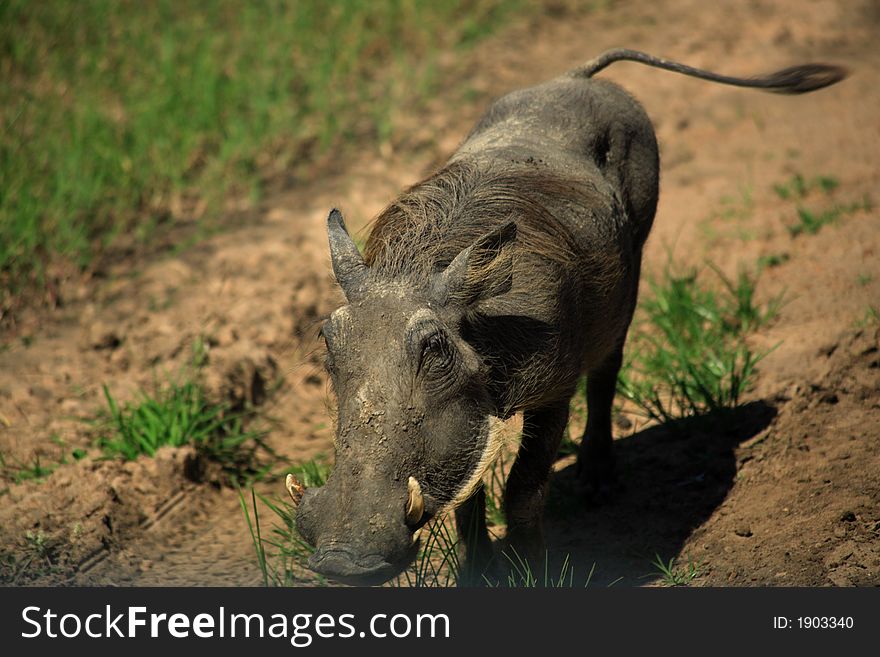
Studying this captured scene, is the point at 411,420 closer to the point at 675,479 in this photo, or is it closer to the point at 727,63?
the point at 675,479

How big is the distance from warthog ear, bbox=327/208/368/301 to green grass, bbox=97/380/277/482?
1789 mm

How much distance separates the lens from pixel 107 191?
6438 millimetres

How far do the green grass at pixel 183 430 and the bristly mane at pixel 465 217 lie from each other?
166cm

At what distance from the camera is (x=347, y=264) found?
3.14 meters

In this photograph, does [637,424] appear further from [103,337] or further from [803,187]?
[103,337]

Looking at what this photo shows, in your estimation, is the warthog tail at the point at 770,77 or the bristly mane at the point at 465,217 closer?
the bristly mane at the point at 465,217

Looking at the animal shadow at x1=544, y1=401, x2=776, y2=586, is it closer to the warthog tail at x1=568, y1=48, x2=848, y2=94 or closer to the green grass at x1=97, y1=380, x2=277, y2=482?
the warthog tail at x1=568, y1=48, x2=848, y2=94

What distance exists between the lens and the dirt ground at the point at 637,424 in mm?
3920

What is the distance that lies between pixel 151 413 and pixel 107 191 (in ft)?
7.50

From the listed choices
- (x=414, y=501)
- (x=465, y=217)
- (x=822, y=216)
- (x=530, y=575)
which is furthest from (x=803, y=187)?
(x=414, y=501)

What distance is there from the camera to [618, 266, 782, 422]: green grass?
4.67 m

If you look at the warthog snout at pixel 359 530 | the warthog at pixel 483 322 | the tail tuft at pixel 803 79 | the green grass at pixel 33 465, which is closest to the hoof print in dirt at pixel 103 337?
the green grass at pixel 33 465

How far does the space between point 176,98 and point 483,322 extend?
186 inches

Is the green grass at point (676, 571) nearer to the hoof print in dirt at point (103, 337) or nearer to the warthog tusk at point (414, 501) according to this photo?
the warthog tusk at point (414, 501)
